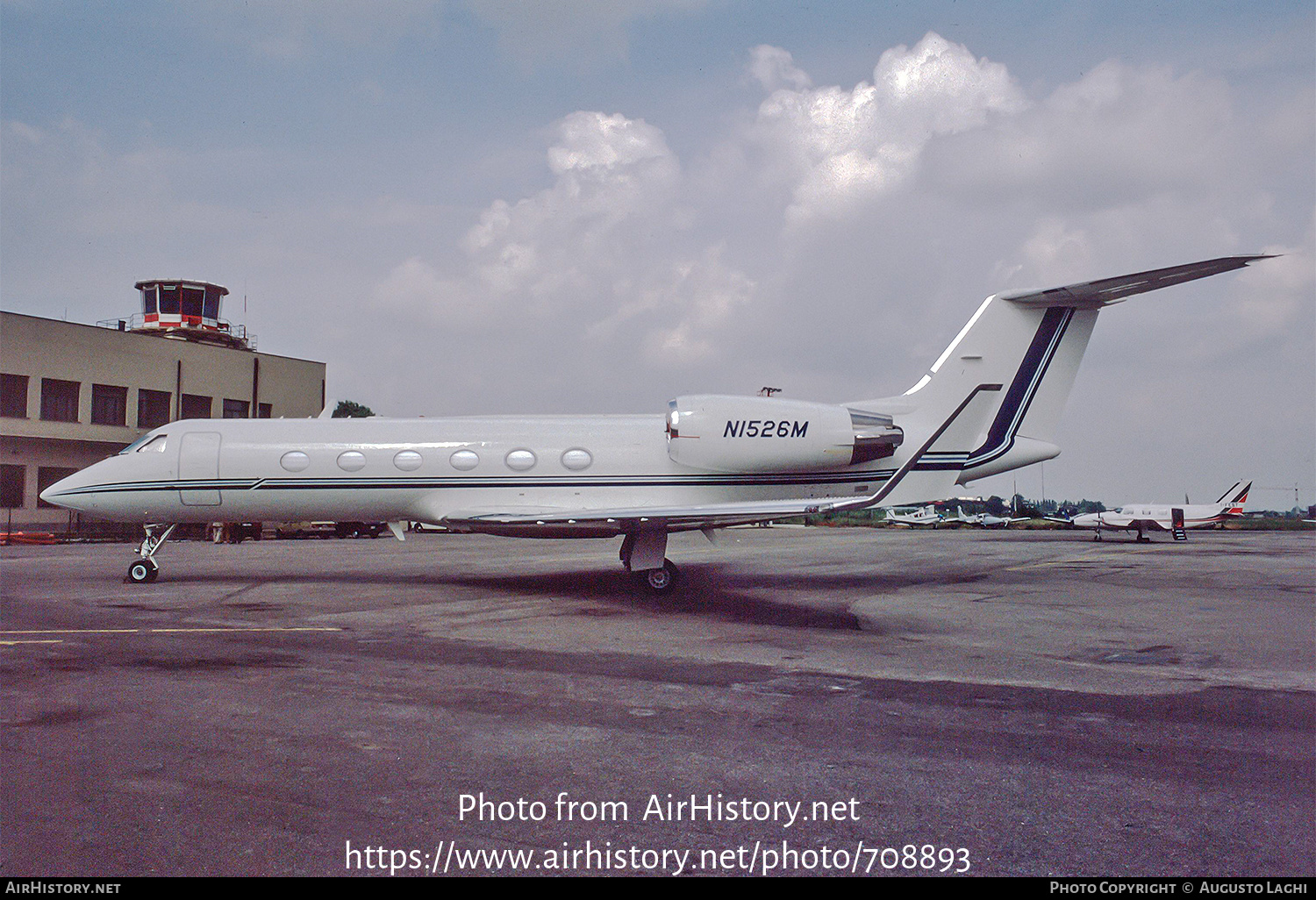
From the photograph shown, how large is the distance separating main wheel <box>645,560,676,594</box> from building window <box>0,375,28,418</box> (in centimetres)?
3621

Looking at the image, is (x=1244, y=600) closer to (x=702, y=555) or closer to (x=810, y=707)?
(x=810, y=707)

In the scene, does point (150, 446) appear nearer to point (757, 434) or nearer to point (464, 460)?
point (464, 460)

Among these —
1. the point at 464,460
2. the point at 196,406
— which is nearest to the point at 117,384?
the point at 196,406

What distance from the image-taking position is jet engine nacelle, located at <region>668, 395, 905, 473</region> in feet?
43.5

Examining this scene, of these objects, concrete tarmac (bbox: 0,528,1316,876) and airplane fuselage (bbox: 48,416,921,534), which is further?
airplane fuselage (bbox: 48,416,921,534)

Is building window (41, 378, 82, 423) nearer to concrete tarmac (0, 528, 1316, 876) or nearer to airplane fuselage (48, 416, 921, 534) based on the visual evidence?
airplane fuselage (48, 416, 921, 534)

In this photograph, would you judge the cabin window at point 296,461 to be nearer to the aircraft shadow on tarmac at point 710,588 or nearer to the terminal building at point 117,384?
the aircraft shadow on tarmac at point 710,588

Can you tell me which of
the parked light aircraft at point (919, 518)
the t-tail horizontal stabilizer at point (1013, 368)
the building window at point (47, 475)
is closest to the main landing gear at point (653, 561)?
the t-tail horizontal stabilizer at point (1013, 368)

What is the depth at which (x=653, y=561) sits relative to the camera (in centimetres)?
1276

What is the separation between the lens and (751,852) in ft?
11.7

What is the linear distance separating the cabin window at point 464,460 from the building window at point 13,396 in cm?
3316

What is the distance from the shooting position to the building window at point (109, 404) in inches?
1540

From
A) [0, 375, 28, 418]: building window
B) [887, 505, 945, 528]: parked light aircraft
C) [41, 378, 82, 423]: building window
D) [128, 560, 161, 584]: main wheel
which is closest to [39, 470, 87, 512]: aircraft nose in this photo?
[128, 560, 161, 584]: main wheel

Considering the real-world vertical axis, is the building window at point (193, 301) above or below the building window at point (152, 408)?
above
